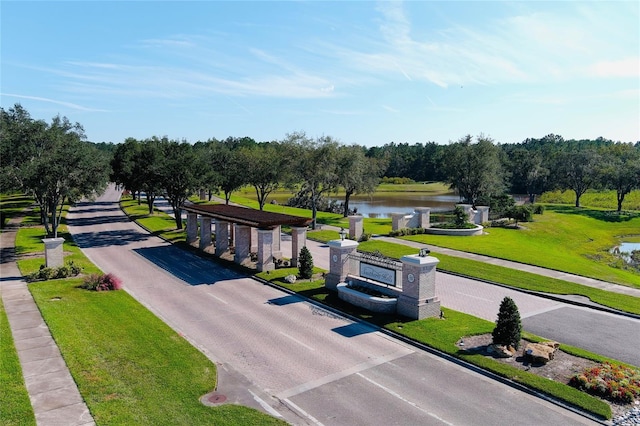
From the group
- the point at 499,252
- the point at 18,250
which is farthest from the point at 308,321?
the point at 18,250

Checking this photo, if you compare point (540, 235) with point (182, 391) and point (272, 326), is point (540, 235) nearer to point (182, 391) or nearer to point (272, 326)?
point (272, 326)

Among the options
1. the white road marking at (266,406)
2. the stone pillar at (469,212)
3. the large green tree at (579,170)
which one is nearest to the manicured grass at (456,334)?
the white road marking at (266,406)

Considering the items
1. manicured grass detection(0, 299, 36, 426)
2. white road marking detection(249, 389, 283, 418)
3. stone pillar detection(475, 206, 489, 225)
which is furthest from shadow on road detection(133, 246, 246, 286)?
stone pillar detection(475, 206, 489, 225)

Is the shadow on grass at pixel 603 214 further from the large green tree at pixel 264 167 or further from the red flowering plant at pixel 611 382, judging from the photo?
the red flowering plant at pixel 611 382

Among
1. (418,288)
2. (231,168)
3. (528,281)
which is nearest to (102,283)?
(418,288)

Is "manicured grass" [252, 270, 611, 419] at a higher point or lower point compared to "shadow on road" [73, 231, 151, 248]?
lower

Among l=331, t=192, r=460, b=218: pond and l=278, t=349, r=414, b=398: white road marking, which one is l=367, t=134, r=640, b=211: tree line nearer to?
l=331, t=192, r=460, b=218: pond
